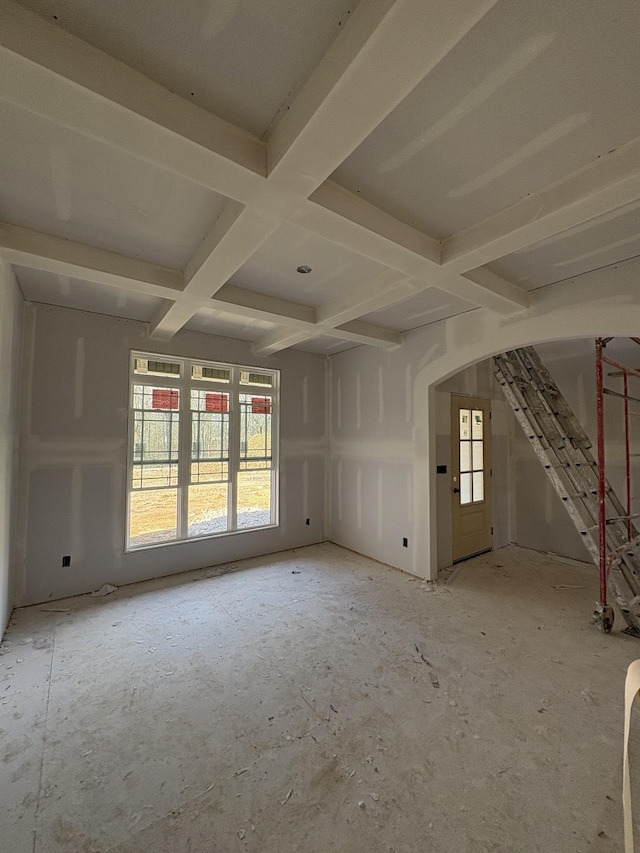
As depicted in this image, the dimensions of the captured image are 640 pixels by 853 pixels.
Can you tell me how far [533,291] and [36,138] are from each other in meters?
3.55

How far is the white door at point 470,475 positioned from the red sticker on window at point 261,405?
263 cm

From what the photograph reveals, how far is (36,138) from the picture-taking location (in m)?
1.58

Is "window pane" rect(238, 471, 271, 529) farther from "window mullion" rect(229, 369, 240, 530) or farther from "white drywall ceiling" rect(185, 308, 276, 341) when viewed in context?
"white drywall ceiling" rect(185, 308, 276, 341)

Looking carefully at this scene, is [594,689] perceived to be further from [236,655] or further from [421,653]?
[236,655]

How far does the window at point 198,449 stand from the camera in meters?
4.21

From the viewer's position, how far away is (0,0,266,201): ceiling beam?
113 cm

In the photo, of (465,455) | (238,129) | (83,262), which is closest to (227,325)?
(83,262)

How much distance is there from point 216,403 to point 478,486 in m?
3.91

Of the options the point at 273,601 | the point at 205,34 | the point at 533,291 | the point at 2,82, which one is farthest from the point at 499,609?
the point at 2,82

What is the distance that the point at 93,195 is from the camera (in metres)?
1.98

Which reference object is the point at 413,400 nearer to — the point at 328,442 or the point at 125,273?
the point at 328,442

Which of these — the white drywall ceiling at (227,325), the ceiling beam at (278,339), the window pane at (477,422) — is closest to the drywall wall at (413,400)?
the window pane at (477,422)

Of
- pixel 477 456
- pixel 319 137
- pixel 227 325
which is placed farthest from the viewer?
pixel 477 456

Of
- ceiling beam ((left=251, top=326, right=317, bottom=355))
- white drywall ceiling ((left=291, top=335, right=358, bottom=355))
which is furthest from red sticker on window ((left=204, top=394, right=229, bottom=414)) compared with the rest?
white drywall ceiling ((left=291, top=335, right=358, bottom=355))
